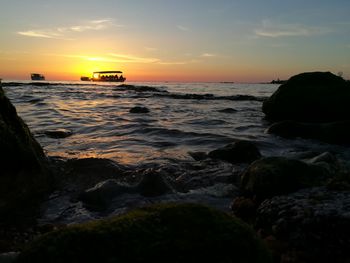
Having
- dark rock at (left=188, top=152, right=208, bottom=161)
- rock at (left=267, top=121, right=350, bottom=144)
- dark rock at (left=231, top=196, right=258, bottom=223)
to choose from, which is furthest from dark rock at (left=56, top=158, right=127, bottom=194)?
rock at (left=267, top=121, right=350, bottom=144)

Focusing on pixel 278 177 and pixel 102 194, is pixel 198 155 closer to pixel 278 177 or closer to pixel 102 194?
pixel 102 194

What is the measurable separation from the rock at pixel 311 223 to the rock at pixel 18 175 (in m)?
3.22

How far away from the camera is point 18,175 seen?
5.77m

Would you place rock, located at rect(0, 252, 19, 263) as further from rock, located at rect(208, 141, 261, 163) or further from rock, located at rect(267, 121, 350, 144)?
rock, located at rect(267, 121, 350, 144)

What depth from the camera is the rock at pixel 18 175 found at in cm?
541

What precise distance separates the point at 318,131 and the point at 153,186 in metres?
7.24

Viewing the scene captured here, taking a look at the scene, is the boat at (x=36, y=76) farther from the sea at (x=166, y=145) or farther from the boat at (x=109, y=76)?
the sea at (x=166, y=145)

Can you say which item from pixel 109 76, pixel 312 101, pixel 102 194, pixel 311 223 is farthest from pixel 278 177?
pixel 109 76

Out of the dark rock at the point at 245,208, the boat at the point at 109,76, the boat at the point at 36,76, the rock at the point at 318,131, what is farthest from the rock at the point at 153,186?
the boat at the point at 36,76

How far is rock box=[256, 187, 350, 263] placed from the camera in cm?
370

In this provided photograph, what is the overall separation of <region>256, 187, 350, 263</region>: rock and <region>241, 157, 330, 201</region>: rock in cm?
49

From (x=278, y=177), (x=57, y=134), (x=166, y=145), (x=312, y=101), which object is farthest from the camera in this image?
(x=312, y=101)

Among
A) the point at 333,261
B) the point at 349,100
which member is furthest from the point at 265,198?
the point at 349,100

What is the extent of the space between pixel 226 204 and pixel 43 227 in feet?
8.48
